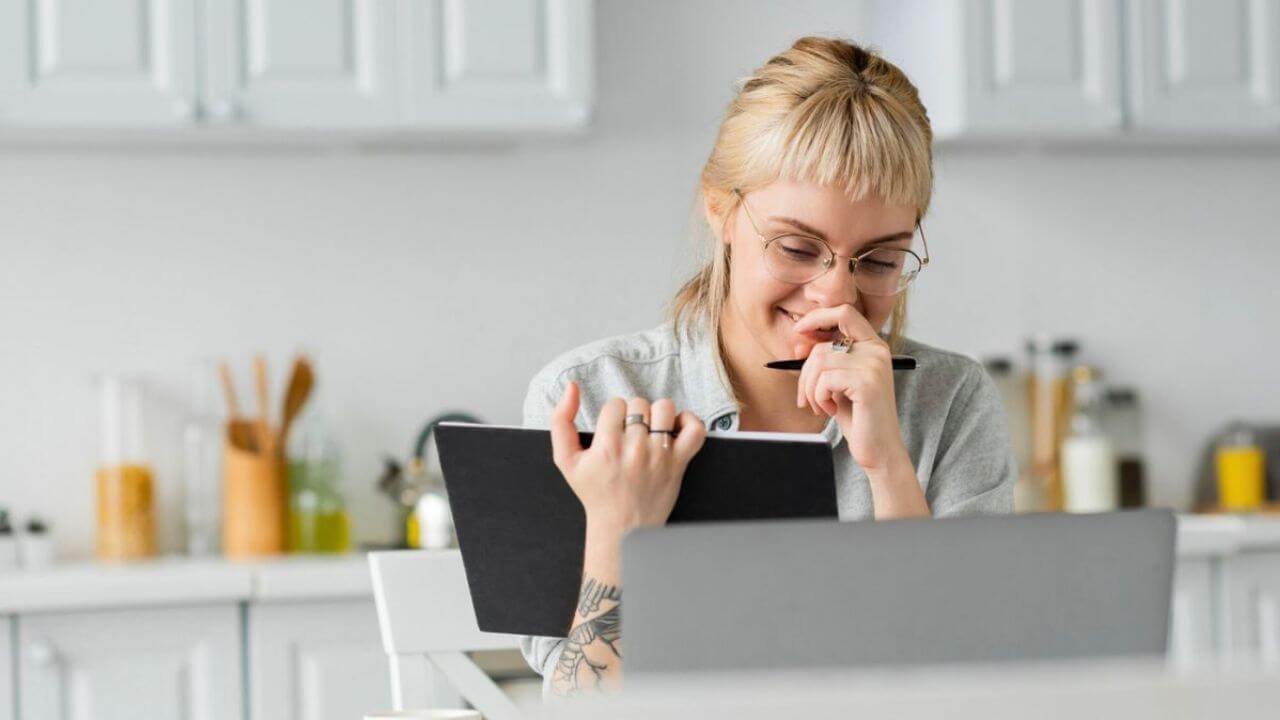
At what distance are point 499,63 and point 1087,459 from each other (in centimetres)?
152

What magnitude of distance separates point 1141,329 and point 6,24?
2500 millimetres

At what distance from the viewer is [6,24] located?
254 cm

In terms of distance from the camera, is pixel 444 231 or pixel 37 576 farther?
pixel 444 231

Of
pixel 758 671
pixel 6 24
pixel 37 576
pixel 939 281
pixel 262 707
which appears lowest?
pixel 262 707

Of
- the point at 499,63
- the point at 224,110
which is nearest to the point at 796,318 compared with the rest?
the point at 499,63

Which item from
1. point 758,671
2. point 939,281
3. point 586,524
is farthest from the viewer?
point 939,281

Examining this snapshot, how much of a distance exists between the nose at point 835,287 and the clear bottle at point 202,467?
5.53 ft

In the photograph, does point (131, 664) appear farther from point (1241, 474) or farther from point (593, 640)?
point (1241, 474)

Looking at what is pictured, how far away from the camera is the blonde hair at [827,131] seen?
1500 millimetres

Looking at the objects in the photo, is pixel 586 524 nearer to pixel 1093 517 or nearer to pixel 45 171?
pixel 1093 517

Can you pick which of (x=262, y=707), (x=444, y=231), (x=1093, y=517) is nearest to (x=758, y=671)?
(x=1093, y=517)

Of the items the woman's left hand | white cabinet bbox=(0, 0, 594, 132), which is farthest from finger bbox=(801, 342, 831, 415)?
white cabinet bbox=(0, 0, 594, 132)

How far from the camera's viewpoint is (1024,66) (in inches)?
118

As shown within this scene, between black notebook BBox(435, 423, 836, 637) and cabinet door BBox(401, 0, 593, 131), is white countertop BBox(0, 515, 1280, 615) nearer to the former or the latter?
cabinet door BBox(401, 0, 593, 131)
